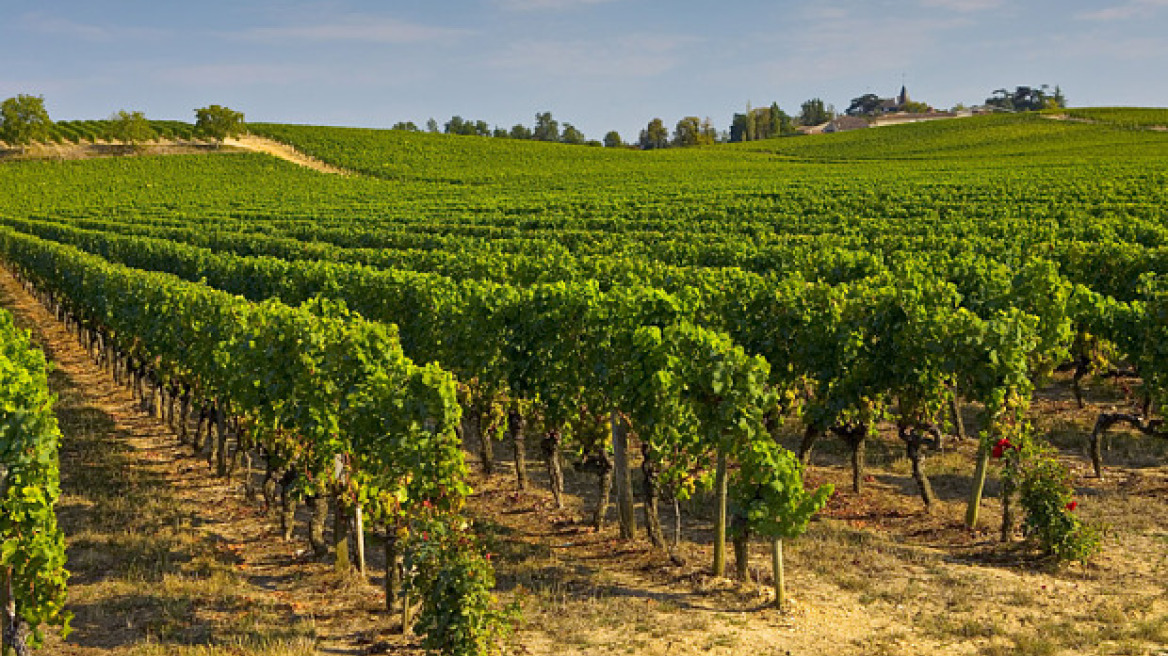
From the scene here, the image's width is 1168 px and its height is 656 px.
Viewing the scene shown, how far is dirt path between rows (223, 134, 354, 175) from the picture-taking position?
337ft

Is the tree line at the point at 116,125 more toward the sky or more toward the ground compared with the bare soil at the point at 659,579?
more toward the sky

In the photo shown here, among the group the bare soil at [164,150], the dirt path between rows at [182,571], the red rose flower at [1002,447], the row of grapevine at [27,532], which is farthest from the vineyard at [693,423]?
the bare soil at [164,150]

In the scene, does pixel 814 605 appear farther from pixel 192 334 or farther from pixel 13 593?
pixel 192 334

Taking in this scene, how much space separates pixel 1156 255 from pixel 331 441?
17312mm

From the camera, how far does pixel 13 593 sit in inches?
320

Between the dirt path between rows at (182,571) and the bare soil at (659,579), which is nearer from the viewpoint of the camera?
the bare soil at (659,579)

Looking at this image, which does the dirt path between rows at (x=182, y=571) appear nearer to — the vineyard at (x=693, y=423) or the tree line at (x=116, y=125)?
the vineyard at (x=693, y=423)

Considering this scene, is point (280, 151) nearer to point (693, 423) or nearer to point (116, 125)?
point (116, 125)

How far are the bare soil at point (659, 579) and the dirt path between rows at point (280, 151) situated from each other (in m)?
91.0

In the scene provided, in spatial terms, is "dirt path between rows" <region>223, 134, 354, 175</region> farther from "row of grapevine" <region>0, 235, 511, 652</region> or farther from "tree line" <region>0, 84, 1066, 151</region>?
"row of grapevine" <region>0, 235, 511, 652</region>

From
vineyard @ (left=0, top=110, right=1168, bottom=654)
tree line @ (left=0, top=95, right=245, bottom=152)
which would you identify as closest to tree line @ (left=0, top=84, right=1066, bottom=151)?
tree line @ (left=0, top=95, right=245, bottom=152)

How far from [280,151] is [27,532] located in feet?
363

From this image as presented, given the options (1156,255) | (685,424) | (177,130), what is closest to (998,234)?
(1156,255)

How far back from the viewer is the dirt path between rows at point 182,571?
29.5 feet
